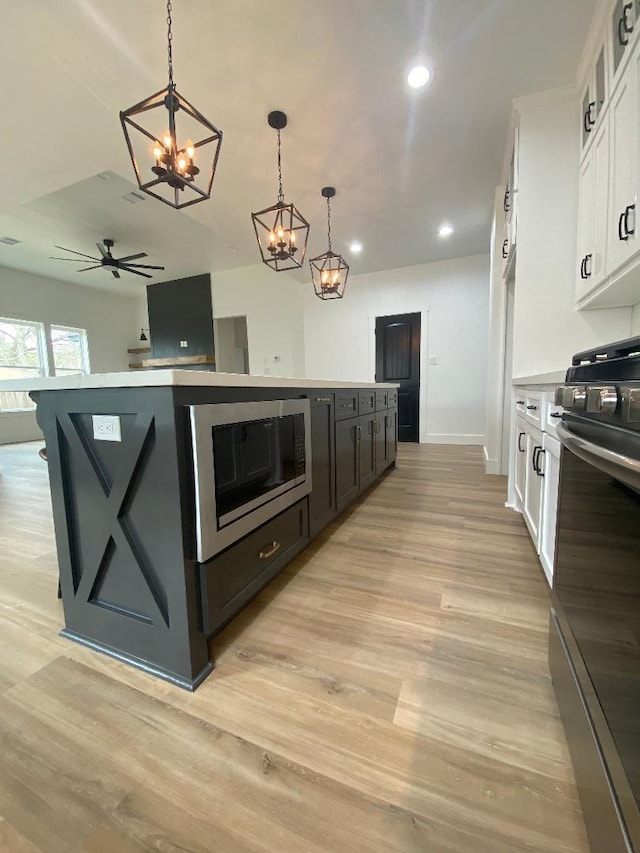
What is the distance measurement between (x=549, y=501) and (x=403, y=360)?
4340 millimetres

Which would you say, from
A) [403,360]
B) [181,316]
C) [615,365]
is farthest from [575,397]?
[181,316]

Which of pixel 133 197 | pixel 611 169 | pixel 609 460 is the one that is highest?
pixel 133 197

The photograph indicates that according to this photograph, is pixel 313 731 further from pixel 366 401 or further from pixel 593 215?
pixel 593 215

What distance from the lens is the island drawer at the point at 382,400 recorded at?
2.85 m

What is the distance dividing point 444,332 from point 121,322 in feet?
24.3

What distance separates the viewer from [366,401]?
2.55 metres

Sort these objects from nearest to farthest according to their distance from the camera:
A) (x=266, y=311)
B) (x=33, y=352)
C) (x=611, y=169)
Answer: (x=611, y=169), (x=266, y=311), (x=33, y=352)

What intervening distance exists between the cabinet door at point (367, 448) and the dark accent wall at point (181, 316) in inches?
202

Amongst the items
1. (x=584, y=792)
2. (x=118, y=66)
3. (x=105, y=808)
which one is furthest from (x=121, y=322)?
(x=584, y=792)

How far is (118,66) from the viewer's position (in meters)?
2.13

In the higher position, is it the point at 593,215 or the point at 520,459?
the point at 593,215

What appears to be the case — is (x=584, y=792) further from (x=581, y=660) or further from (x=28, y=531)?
(x=28, y=531)

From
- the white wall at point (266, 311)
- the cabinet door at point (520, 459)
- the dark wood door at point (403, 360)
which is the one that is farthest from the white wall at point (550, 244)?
the white wall at point (266, 311)

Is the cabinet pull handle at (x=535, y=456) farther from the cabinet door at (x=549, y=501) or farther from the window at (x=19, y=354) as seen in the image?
the window at (x=19, y=354)
